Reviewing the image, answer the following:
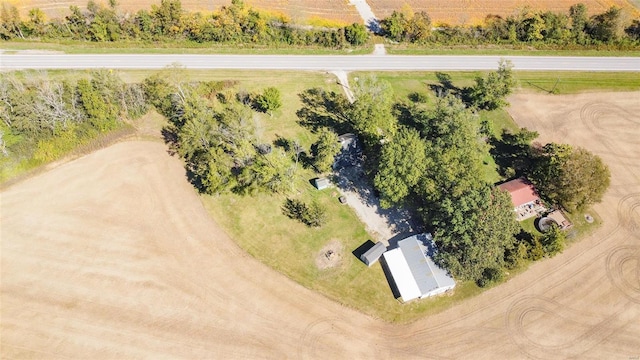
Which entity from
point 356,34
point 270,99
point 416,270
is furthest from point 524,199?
point 356,34

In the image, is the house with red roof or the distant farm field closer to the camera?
the house with red roof

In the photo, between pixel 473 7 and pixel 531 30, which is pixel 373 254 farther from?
pixel 473 7

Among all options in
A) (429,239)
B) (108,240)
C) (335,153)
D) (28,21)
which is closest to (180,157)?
(108,240)

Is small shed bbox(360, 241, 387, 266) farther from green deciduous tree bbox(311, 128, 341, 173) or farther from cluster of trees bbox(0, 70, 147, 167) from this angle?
cluster of trees bbox(0, 70, 147, 167)

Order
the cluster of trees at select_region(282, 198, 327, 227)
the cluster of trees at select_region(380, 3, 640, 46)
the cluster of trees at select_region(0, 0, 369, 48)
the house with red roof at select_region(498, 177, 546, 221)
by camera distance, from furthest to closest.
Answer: the cluster of trees at select_region(380, 3, 640, 46), the cluster of trees at select_region(0, 0, 369, 48), the house with red roof at select_region(498, 177, 546, 221), the cluster of trees at select_region(282, 198, 327, 227)

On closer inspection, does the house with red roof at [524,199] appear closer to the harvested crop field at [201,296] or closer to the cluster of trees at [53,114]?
the harvested crop field at [201,296]

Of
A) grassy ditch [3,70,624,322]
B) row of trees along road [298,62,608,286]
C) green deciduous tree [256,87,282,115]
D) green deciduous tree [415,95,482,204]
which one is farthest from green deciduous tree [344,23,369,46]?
green deciduous tree [415,95,482,204]

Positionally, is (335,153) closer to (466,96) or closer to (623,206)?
(466,96)

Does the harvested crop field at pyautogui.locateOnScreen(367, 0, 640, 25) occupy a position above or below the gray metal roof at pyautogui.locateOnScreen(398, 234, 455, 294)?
above

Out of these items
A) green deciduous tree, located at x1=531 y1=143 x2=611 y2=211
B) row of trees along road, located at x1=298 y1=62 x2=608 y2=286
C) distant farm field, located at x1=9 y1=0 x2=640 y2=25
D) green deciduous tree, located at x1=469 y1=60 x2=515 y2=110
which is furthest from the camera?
distant farm field, located at x1=9 y1=0 x2=640 y2=25
